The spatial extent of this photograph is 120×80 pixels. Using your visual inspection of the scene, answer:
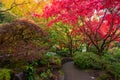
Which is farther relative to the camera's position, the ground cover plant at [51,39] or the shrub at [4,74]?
the ground cover plant at [51,39]

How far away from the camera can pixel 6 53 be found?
19.7 feet

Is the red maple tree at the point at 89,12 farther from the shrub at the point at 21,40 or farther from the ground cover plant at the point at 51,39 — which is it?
the shrub at the point at 21,40

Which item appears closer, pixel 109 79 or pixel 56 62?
pixel 109 79

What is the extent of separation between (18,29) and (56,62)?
3815 mm

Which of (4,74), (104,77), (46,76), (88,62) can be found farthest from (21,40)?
(88,62)

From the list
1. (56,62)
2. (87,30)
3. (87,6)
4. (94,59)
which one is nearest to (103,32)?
(87,30)

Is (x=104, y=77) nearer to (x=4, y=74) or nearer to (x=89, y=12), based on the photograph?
(x=89, y=12)

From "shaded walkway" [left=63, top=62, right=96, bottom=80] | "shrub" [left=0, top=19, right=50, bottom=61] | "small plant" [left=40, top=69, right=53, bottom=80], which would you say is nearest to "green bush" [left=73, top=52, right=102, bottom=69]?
"shaded walkway" [left=63, top=62, right=96, bottom=80]

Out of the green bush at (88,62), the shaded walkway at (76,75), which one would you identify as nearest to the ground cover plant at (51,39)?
the green bush at (88,62)

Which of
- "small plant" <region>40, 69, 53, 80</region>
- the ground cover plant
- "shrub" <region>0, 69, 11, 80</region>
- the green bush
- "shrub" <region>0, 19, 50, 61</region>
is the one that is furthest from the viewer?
the green bush

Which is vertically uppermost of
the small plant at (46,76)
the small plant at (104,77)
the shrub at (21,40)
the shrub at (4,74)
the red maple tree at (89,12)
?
the red maple tree at (89,12)

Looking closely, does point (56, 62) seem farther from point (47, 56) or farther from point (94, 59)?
point (94, 59)

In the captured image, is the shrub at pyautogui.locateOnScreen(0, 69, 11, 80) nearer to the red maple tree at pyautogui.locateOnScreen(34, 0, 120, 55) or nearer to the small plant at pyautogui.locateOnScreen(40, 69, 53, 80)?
the small plant at pyautogui.locateOnScreen(40, 69, 53, 80)

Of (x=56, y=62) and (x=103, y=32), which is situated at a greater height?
(x=103, y=32)
